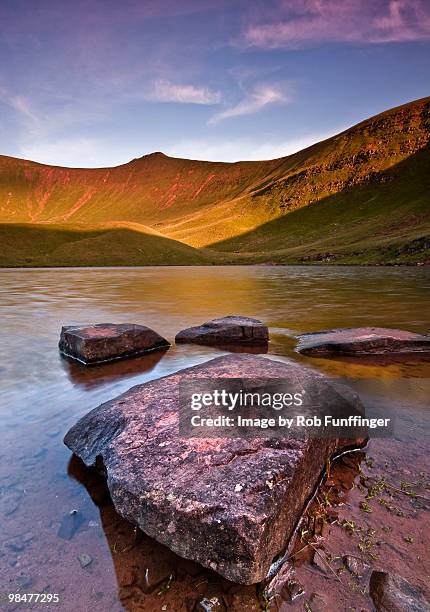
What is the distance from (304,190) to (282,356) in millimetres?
192856

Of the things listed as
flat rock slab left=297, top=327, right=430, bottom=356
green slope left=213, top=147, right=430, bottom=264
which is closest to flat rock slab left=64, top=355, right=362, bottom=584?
flat rock slab left=297, top=327, right=430, bottom=356

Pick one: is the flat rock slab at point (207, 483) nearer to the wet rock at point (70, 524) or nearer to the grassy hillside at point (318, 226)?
the wet rock at point (70, 524)

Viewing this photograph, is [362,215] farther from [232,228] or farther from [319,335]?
[319,335]

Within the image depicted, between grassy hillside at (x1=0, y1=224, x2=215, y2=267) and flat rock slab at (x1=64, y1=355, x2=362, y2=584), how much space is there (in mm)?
97452

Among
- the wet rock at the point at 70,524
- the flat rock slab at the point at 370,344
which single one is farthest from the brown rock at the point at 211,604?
the flat rock slab at the point at 370,344

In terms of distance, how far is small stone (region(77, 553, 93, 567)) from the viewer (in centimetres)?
344

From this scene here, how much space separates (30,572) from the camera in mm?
3354

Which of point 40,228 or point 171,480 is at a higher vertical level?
point 40,228

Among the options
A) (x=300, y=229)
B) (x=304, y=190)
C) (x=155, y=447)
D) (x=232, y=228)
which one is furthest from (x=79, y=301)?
(x=304, y=190)

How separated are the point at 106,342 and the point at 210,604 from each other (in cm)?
791

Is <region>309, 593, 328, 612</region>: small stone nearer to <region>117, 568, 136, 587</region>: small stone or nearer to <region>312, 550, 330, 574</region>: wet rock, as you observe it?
<region>312, 550, 330, 574</region>: wet rock

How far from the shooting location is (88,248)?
340 feet

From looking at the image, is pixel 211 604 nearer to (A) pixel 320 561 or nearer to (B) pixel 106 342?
(A) pixel 320 561

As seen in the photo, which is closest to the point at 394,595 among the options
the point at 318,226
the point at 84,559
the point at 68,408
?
the point at 84,559
